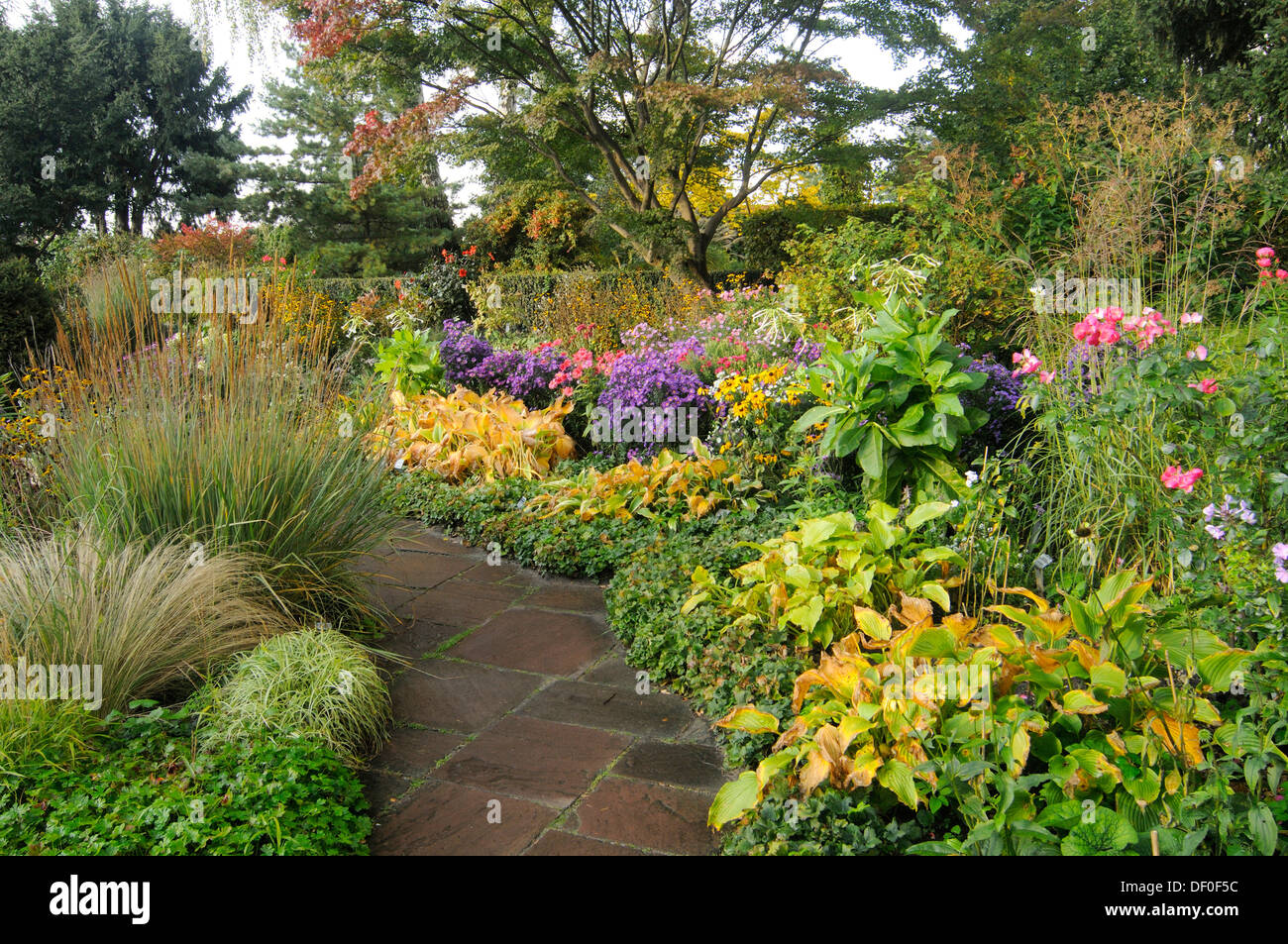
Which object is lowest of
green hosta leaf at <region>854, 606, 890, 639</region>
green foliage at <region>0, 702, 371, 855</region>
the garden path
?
the garden path

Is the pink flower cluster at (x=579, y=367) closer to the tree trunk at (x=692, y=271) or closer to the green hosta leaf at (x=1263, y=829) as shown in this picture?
the tree trunk at (x=692, y=271)

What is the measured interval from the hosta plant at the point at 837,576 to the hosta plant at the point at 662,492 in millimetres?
1013

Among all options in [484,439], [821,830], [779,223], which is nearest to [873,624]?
[821,830]

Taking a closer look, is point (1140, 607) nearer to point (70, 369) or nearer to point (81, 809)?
point (81, 809)

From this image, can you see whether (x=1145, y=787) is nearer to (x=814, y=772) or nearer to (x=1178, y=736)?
(x=1178, y=736)

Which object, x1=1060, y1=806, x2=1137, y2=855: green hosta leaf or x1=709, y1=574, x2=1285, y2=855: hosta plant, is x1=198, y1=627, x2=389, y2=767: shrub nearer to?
x1=709, y1=574, x2=1285, y2=855: hosta plant

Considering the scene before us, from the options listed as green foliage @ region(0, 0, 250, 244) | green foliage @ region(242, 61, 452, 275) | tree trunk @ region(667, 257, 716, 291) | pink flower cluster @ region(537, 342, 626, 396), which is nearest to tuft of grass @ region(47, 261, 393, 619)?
pink flower cluster @ region(537, 342, 626, 396)

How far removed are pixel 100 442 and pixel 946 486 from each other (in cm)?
310

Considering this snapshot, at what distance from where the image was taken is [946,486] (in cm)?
338

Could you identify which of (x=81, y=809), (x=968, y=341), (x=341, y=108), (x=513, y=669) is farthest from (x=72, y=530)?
(x=341, y=108)

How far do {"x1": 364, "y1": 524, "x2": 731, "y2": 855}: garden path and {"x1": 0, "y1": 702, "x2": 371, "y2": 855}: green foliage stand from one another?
0.57 feet

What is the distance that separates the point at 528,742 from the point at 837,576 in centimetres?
114

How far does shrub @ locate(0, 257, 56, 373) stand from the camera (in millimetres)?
6590

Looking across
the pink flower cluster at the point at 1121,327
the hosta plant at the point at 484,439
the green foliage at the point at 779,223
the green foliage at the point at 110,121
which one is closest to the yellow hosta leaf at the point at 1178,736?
the pink flower cluster at the point at 1121,327
